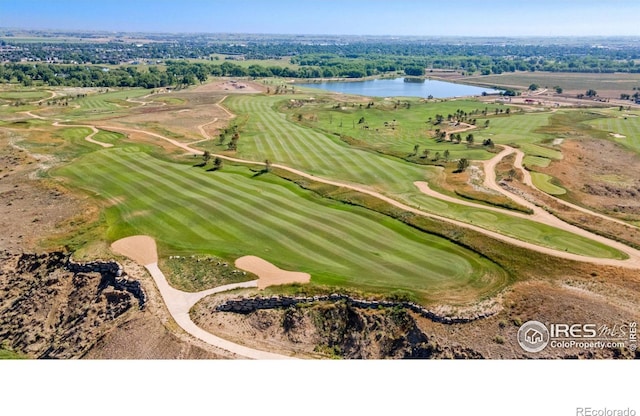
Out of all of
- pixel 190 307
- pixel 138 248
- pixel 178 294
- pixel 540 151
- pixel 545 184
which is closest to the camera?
pixel 190 307

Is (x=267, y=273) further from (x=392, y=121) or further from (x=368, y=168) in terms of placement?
(x=392, y=121)

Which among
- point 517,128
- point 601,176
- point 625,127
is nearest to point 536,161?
point 601,176

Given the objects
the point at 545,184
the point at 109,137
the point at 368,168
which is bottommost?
the point at 545,184

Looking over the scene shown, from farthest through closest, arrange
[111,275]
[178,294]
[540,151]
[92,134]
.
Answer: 1. [92,134]
2. [540,151]
3. [111,275]
4. [178,294]

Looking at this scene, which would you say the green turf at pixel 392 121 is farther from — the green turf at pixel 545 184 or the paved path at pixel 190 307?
the paved path at pixel 190 307

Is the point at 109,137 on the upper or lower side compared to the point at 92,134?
lower

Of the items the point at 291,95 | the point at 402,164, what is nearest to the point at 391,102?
the point at 291,95
